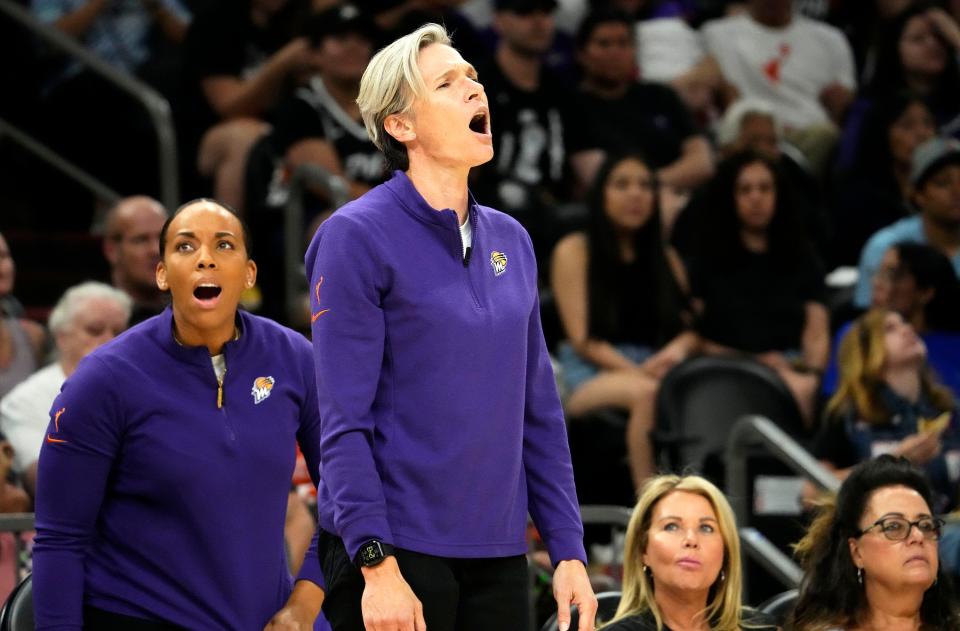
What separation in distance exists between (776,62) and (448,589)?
7077mm

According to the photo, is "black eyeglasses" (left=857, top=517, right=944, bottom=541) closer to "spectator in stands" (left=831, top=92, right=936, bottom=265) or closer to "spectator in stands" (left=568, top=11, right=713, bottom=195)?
"spectator in stands" (left=568, top=11, right=713, bottom=195)

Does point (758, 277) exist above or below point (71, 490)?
above

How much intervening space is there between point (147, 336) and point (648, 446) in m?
3.47

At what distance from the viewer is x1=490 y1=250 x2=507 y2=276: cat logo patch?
3.01 metres

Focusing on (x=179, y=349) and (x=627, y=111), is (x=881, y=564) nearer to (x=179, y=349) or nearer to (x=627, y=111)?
(x=179, y=349)

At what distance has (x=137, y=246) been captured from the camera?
634 centimetres

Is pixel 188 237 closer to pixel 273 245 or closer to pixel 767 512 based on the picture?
pixel 767 512

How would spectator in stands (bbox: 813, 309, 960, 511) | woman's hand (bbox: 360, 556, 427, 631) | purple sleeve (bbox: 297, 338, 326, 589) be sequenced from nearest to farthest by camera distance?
woman's hand (bbox: 360, 556, 427, 631)
purple sleeve (bbox: 297, 338, 326, 589)
spectator in stands (bbox: 813, 309, 960, 511)

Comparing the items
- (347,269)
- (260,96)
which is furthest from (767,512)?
(347,269)

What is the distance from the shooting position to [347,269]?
287cm

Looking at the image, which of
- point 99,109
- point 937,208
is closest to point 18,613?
point 99,109

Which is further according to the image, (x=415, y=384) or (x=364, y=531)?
(x=415, y=384)

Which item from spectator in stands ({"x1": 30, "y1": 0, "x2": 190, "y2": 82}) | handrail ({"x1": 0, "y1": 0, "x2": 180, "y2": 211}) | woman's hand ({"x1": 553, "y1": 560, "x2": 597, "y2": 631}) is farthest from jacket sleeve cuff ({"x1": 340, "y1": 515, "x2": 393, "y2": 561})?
spectator in stands ({"x1": 30, "y1": 0, "x2": 190, "y2": 82})

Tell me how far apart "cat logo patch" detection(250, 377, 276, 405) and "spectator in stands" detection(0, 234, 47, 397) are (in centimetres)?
269
